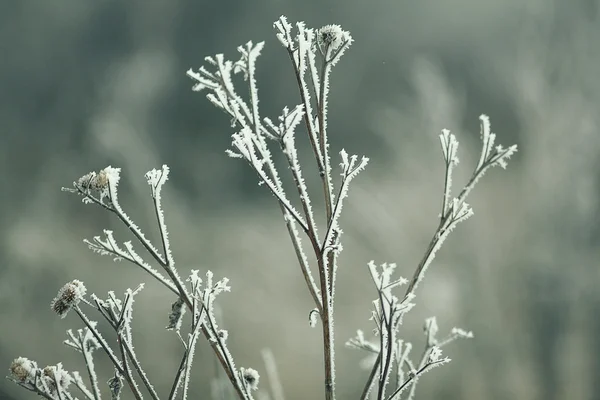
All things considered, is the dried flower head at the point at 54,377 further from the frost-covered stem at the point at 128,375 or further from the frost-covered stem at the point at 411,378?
the frost-covered stem at the point at 411,378

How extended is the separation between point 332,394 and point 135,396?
2.60ft

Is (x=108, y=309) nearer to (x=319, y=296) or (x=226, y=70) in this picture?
(x=319, y=296)

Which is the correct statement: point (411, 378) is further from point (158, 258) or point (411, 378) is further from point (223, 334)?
point (158, 258)

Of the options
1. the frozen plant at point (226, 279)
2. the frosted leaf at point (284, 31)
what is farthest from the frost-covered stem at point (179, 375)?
the frosted leaf at point (284, 31)

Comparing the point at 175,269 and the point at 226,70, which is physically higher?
the point at 226,70

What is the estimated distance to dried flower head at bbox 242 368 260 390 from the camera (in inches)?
95.2

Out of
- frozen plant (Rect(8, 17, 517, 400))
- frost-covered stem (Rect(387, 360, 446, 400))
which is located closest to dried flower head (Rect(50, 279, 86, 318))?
frozen plant (Rect(8, 17, 517, 400))

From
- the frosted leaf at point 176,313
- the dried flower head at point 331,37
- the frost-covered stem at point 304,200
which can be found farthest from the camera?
the frosted leaf at point 176,313

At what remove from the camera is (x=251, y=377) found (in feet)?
7.97

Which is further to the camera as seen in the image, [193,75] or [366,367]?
[366,367]

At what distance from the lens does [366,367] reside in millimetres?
3596

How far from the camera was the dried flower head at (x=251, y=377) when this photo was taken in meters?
2.42

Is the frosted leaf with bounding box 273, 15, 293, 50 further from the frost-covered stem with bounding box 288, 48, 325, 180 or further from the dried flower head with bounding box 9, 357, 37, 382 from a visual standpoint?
the dried flower head with bounding box 9, 357, 37, 382

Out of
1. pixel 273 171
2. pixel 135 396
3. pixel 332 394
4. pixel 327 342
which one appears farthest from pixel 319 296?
pixel 135 396
